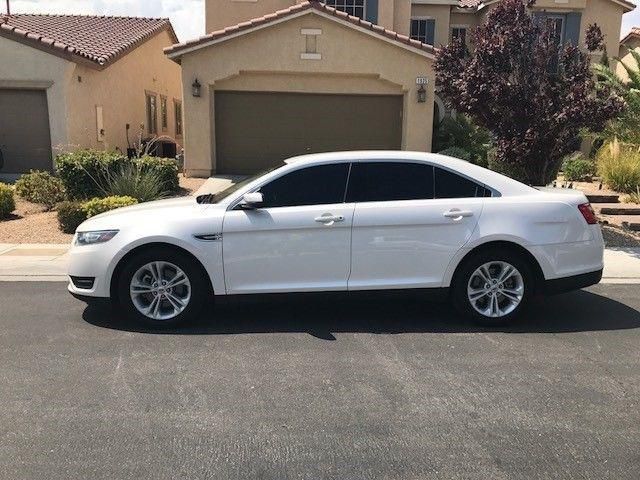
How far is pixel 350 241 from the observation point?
16.9 feet

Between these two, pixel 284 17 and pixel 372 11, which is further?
pixel 372 11

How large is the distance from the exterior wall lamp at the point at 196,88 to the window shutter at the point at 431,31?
9.59m

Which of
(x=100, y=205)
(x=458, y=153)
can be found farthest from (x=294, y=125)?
(x=100, y=205)

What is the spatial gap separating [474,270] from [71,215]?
697 cm

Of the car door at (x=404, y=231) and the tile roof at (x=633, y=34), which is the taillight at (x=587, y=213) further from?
the tile roof at (x=633, y=34)

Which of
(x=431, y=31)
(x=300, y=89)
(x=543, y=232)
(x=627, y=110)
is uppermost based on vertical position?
(x=431, y=31)

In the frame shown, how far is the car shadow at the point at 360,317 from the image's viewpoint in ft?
17.2

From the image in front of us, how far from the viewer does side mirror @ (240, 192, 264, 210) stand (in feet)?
16.6

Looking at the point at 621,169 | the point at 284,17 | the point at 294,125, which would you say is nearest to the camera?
the point at 621,169

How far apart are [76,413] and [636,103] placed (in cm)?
1335

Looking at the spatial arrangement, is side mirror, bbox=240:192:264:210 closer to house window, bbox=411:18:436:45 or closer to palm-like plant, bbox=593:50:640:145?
palm-like plant, bbox=593:50:640:145

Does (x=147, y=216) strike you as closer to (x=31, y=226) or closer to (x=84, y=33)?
(x=31, y=226)

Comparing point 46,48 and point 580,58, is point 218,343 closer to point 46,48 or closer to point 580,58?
point 580,58

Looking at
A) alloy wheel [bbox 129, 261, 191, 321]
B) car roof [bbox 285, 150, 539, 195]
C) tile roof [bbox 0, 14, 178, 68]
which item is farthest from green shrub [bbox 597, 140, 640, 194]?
tile roof [bbox 0, 14, 178, 68]
